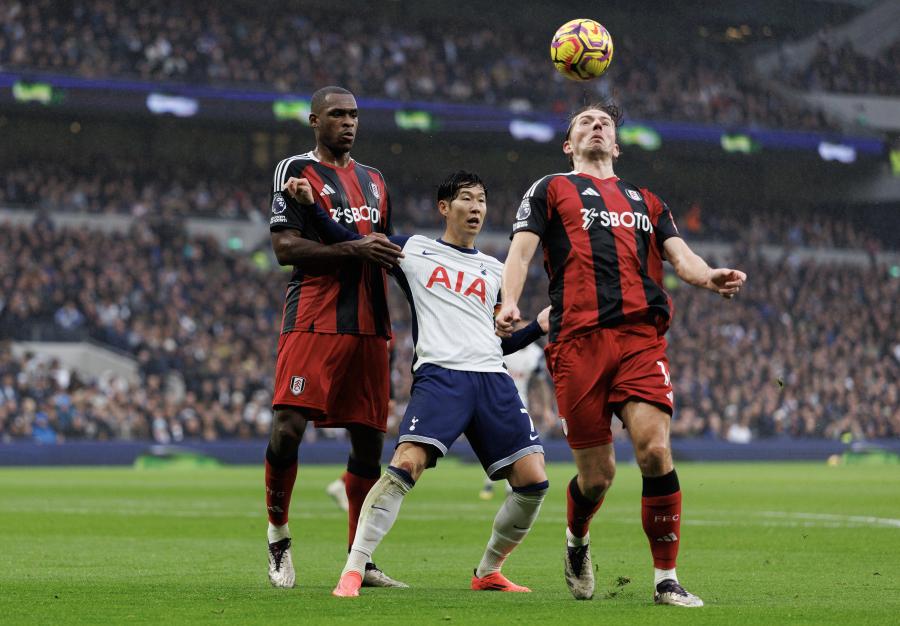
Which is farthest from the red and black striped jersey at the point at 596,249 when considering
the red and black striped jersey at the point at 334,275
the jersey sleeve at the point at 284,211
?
the jersey sleeve at the point at 284,211

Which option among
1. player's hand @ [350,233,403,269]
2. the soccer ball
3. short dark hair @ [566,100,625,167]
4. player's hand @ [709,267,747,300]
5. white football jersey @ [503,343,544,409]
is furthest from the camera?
white football jersey @ [503,343,544,409]

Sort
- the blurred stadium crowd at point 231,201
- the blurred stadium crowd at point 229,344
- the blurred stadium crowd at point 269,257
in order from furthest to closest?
the blurred stadium crowd at point 231,201
the blurred stadium crowd at point 269,257
the blurred stadium crowd at point 229,344

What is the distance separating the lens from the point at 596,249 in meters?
6.39

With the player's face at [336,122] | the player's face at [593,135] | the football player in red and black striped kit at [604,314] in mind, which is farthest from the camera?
the player's face at [336,122]

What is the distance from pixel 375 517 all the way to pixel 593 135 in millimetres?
2085

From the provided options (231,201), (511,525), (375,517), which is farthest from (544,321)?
(231,201)

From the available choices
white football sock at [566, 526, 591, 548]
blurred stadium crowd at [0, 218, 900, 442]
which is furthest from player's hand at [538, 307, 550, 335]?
blurred stadium crowd at [0, 218, 900, 442]

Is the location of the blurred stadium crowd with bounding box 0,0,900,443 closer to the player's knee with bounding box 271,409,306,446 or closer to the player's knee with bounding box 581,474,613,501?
the player's knee with bounding box 271,409,306,446

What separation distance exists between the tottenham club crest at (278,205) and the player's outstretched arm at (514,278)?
4.52 feet

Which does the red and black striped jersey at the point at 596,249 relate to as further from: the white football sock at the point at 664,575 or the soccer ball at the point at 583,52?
the soccer ball at the point at 583,52

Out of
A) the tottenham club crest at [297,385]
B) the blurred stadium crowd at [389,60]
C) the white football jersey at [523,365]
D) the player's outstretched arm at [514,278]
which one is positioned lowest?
the white football jersey at [523,365]

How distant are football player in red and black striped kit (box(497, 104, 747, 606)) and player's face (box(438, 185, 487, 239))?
47 centimetres

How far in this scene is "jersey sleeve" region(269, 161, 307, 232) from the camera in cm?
704

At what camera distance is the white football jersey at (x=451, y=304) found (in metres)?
6.70
